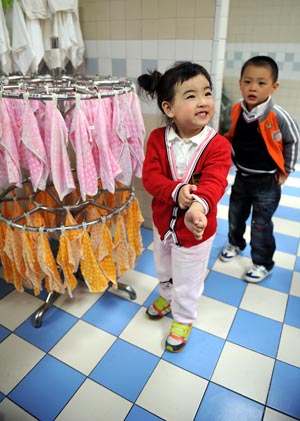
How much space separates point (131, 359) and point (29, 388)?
397 millimetres

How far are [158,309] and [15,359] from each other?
639 mm

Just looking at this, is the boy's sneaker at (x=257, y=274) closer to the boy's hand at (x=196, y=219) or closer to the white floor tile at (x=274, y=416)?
the white floor tile at (x=274, y=416)

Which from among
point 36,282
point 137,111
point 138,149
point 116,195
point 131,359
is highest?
point 137,111

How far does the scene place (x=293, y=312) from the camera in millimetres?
1546

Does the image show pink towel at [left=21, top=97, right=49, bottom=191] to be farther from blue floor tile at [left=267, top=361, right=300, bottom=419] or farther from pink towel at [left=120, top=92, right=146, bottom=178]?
blue floor tile at [left=267, top=361, right=300, bottom=419]

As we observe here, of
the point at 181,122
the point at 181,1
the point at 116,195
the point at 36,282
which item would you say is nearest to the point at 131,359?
the point at 36,282

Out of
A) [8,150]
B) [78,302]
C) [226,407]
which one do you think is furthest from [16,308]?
[226,407]

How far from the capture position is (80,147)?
111 cm

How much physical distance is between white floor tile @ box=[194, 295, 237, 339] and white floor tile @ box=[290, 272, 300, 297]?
0.36 m

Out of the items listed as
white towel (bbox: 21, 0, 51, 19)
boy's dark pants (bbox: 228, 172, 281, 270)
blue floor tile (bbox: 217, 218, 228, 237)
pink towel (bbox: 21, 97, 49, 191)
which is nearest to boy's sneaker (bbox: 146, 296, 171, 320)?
boy's dark pants (bbox: 228, 172, 281, 270)

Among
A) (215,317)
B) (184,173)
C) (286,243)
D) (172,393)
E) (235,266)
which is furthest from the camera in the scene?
(286,243)

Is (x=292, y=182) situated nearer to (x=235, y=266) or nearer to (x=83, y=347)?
(x=235, y=266)

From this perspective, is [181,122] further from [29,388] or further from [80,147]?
[29,388]

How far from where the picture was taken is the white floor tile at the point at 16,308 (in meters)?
1.48
